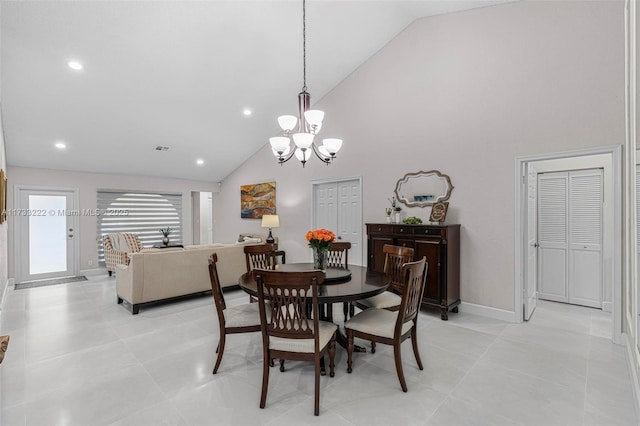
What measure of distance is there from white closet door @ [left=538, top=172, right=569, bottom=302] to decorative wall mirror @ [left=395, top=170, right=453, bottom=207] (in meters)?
1.62

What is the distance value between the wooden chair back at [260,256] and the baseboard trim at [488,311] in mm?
2592

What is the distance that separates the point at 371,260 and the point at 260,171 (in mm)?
3850

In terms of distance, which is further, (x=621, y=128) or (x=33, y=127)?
(x=33, y=127)

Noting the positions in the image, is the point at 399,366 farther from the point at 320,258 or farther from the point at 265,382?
the point at 320,258

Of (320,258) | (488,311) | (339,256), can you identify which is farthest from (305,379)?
(488,311)

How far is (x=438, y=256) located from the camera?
3875mm

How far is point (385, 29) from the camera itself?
4652mm

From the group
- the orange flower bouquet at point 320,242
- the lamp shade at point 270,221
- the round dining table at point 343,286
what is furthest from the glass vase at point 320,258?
the lamp shade at point 270,221

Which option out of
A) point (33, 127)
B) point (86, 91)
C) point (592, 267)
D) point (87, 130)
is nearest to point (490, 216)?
point (592, 267)

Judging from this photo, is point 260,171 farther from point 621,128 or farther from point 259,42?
point 621,128

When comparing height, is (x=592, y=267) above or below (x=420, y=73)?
below

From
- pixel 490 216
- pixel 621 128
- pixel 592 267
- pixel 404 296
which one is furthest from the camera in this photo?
pixel 592 267

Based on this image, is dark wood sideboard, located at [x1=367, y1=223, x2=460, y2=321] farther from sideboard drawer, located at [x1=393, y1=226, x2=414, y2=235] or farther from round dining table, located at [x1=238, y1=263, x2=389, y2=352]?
round dining table, located at [x1=238, y1=263, x2=389, y2=352]

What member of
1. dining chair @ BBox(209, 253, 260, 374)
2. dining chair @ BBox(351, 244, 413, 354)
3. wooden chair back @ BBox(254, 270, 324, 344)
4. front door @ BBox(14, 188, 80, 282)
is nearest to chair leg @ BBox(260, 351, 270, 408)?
wooden chair back @ BBox(254, 270, 324, 344)
